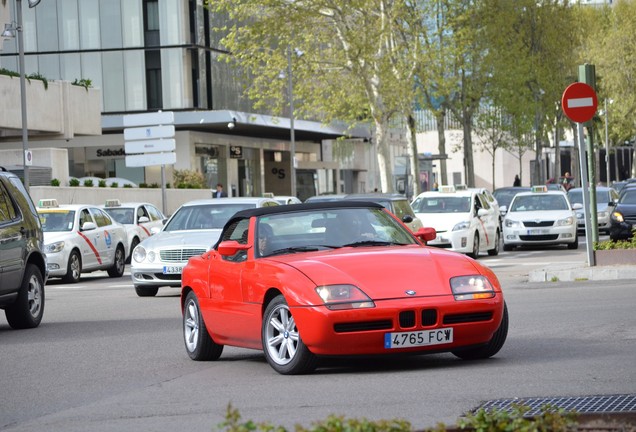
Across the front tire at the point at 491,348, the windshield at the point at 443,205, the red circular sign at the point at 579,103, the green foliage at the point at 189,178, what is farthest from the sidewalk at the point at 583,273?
the green foliage at the point at 189,178

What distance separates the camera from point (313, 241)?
11.5 m

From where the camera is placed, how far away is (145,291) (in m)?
23.2

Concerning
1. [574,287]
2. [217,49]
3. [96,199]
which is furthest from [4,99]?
[574,287]

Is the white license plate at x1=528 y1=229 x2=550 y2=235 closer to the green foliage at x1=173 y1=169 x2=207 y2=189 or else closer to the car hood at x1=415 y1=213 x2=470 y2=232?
the car hood at x1=415 y1=213 x2=470 y2=232

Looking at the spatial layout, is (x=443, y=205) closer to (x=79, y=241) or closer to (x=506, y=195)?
(x=79, y=241)

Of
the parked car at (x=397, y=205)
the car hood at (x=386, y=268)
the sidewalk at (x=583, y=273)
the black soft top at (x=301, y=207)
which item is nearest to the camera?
the car hood at (x=386, y=268)

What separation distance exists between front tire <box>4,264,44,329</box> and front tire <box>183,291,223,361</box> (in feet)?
15.9

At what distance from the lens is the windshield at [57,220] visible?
99.5 feet

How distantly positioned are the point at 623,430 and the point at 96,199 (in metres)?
47.0

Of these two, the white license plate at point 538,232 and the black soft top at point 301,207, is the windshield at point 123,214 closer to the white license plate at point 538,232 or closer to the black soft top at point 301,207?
the white license plate at point 538,232

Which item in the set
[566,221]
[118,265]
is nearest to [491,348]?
[118,265]

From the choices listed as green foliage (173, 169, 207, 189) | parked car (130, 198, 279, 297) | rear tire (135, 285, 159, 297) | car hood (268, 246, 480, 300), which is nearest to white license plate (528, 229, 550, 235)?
parked car (130, 198, 279, 297)

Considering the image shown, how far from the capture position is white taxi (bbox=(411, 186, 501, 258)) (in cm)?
3216

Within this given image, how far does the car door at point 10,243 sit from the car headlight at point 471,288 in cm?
738
